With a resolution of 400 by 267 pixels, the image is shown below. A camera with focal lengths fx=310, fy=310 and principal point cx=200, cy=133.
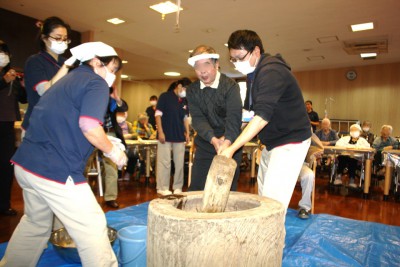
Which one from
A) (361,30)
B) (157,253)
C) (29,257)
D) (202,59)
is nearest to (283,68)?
(202,59)

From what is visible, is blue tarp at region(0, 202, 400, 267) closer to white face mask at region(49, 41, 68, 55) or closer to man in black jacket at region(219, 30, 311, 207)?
man in black jacket at region(219, 30, 311, 207)

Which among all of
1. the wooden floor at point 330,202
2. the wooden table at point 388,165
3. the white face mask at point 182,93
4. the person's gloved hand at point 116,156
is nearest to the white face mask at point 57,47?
the person's gloved hand at point 116,156

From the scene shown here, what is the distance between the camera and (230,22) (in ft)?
19.3

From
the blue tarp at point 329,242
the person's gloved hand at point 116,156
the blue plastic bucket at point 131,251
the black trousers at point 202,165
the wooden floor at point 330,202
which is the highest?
the person's gloved hand at point 116,156

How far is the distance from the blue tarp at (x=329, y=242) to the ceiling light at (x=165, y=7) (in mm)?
3469

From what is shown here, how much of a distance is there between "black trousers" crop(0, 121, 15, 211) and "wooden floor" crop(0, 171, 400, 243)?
18 cm

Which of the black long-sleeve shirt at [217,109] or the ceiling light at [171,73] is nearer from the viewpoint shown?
the black long-sleeve shirt at [217,109]

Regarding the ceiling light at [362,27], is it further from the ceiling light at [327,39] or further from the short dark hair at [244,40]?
the short dark hair at [244,40]

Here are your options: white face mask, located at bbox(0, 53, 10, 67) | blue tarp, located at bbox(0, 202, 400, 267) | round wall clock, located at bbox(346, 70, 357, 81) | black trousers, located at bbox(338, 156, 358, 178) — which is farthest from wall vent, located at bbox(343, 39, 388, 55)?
white face mask, located at bbox(0, 53, 10, 67)

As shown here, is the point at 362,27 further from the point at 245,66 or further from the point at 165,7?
the point at 245,66

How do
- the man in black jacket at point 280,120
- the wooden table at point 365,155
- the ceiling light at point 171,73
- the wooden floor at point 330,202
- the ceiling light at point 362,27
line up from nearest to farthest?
the man in black jacket at point 280,120
the wooden floor at point 330,202
the wooden table at point 365,155
the ceiling light at point 362,27
the ceiling light at point 171,73

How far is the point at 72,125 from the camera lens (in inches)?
51.5

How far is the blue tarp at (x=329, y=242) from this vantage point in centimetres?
204

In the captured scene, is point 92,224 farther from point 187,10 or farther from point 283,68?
point 187,10
